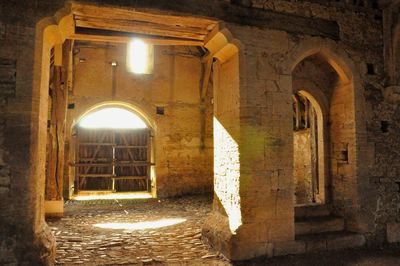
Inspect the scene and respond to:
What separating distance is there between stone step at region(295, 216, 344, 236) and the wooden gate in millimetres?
6662

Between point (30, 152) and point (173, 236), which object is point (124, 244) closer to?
point (173, 236)

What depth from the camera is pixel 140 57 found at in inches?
418

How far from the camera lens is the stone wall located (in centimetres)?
989

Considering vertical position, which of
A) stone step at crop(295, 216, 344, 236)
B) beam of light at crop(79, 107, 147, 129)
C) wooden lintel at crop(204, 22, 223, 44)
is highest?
wooden lintel at crop(204, 22, 223, 44)

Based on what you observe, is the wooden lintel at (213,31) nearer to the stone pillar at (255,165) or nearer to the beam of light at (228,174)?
the stone pillar at (255,165)

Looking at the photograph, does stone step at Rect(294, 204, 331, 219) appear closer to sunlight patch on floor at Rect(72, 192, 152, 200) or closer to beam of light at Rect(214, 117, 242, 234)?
beam of light at Rect(214, 117, 242, 234)

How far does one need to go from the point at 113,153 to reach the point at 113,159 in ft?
1.10

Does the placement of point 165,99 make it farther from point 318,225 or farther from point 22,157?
point 22,157

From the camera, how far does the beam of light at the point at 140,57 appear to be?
10461mm

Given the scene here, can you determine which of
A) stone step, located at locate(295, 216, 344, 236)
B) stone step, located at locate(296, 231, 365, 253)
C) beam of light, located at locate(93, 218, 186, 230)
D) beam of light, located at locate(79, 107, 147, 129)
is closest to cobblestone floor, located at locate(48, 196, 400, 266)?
beam of light, located at locate(93, 218, 186, 230)

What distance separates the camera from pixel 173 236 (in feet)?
18.3

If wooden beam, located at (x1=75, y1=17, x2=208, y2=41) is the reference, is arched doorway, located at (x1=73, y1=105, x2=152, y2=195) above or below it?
below

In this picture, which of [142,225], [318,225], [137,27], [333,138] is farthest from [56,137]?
[333,138]

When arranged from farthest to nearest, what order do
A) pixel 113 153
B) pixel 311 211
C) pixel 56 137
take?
pixel 113 153, pixel 56 137, pixel 311 211
